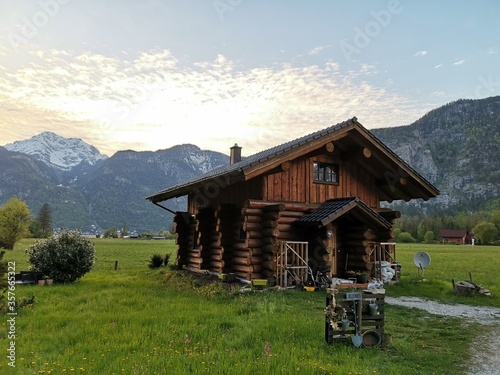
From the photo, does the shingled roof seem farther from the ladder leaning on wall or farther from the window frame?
the ladder leaning on wall

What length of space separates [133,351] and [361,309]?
4.50 metres

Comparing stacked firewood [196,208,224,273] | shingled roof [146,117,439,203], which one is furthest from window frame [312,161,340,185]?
stacked firewood [196,208,224,273]

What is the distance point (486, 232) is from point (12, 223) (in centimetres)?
9729

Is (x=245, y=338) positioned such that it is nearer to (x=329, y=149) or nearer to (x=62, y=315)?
(x=62, y=315)

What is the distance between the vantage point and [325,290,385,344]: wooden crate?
27.1ft

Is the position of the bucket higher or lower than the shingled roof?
lower

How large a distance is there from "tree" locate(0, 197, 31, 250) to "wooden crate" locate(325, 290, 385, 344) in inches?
1737

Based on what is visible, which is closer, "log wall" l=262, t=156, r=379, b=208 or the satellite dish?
"log wall" l=262, t=156, r=379, b=208

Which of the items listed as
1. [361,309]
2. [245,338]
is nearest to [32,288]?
[245,338]

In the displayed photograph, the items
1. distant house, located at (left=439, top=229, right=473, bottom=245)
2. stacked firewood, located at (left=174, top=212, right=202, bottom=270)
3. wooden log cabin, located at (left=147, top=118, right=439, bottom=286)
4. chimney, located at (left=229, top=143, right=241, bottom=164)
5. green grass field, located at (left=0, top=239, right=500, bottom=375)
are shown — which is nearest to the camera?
green grass field, located at (left=0, top=239, right=500, bottom=375)

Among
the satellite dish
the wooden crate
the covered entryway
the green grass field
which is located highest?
the covered entryway

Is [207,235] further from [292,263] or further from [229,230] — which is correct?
[292,263]

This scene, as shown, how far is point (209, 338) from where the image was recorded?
8.41 m

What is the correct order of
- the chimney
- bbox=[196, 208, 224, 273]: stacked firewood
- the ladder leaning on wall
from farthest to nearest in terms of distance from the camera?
1. the chimney
2. bbox=[196, 208, 224, 273]: stacked firewood
3. the ladder leaning on wall
